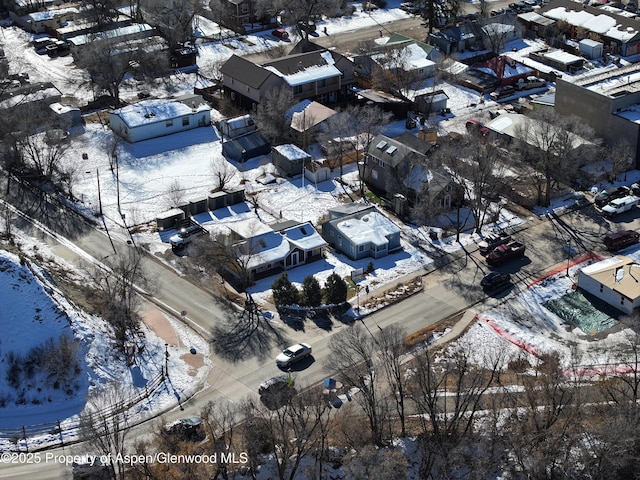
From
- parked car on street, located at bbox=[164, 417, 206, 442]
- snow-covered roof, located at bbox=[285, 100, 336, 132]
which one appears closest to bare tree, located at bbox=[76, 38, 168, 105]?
snow-covered roof, located at bbox=[285, 100, 336, 132]

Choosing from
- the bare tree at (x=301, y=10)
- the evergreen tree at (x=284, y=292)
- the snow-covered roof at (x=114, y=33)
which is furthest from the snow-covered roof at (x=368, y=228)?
the snow-covered roof at (x=114, y=33)

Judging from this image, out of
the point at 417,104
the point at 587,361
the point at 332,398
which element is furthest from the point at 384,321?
the point at 417,104

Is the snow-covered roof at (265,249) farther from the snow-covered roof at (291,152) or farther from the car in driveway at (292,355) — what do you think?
the snow-covered roof at (291,152)

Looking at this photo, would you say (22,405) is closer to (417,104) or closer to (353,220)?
(353,220)

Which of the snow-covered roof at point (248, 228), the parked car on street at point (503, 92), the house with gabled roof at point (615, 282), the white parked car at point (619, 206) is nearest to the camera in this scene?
the house with gabled roof at point (615, 282)

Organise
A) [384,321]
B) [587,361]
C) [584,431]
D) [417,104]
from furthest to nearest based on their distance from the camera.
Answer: [417,104]
[384,321]
[587,361]
[584,431]

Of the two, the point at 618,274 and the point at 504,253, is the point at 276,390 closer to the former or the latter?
the point at 504,253

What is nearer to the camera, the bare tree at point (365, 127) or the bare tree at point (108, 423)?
the bare tree at point (108, 423)

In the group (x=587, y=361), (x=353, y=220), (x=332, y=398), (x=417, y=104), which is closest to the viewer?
(x=332, y=398)

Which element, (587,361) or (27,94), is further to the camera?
(27,94)
